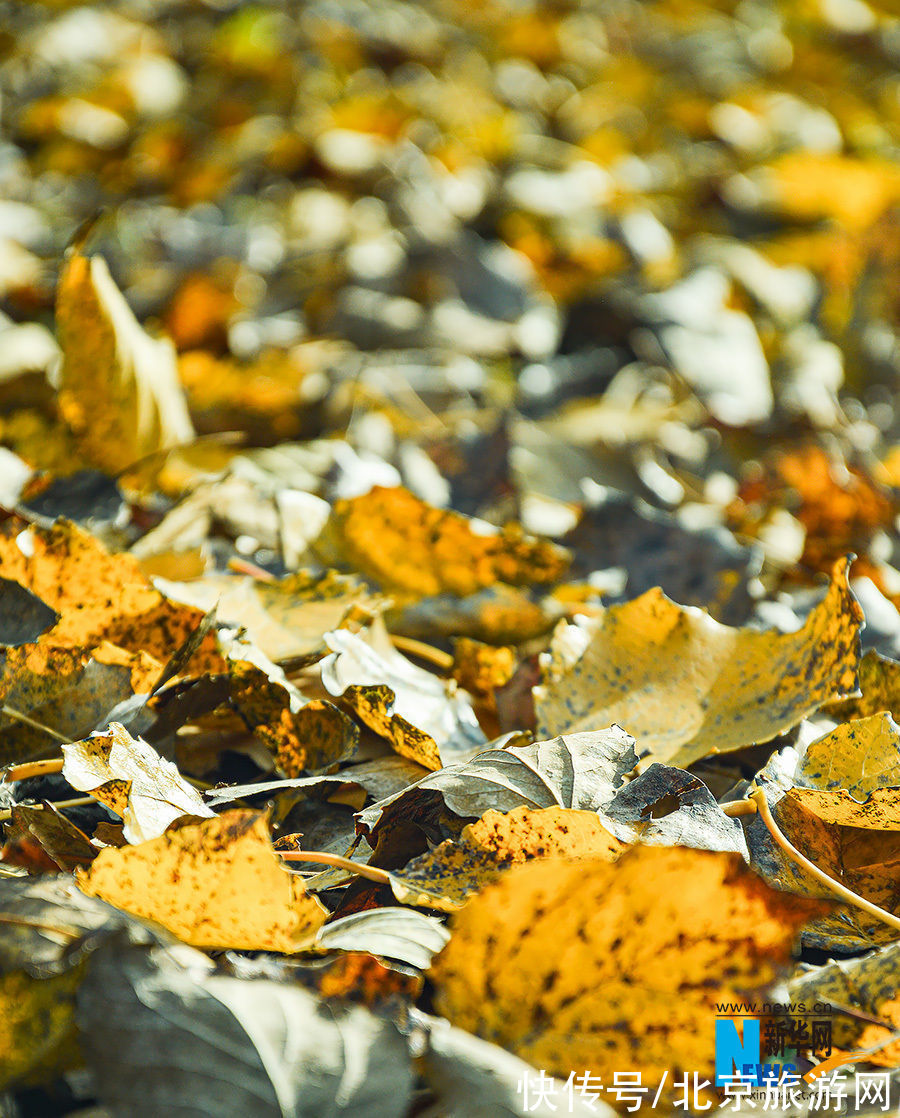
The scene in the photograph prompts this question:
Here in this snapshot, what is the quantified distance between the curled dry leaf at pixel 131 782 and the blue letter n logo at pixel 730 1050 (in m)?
0.20

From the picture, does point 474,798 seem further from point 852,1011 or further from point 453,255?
point 453,255

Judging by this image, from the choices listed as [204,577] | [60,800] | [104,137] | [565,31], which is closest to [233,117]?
[104,137]

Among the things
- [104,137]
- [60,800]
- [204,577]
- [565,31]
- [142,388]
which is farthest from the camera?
[565,31]

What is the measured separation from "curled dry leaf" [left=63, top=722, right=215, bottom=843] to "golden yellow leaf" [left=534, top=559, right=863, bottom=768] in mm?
171

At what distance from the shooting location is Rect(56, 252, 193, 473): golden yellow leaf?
593 mm

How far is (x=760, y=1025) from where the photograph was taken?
11.9 inches

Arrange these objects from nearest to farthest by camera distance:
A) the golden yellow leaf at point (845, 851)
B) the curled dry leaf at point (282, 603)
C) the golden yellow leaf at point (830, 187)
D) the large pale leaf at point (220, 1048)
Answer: the large pale leaf at point (220, 1048) → the golden yellow leaf at point (845, 851) → the curled dry leaf at point (282, 603) → the golden yellow leaf at point (830, 187)

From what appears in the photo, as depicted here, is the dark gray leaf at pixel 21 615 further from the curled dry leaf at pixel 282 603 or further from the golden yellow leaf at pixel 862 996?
the golden yellow leaf at pixel 862 996

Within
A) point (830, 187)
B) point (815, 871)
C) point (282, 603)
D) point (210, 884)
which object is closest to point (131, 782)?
point (210, 884)

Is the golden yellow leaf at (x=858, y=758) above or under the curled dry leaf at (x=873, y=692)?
above

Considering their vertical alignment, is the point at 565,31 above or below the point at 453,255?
above

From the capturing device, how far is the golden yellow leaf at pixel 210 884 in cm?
32

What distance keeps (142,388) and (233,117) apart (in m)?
0.77

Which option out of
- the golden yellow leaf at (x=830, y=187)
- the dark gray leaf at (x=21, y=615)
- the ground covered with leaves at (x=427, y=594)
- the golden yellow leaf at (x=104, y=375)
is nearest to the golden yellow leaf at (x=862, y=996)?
the ground covered with leaves at (x=427, y=594)
